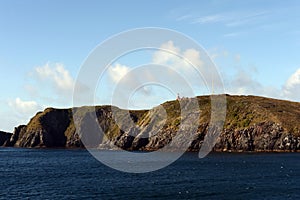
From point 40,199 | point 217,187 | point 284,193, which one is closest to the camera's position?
point 40,199

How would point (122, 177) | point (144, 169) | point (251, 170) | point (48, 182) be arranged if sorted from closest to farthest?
point (48, 182) → point (122, 177) → point (251, 170) → point (144, 169)

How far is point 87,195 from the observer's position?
281ft

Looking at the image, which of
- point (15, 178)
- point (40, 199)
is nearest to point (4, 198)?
point (40, 199)

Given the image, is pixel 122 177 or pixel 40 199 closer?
pixel 40 199

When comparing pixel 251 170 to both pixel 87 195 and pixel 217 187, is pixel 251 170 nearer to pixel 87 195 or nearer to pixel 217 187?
pixel 217 187

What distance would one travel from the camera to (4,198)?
8362 cm

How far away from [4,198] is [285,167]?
332ft

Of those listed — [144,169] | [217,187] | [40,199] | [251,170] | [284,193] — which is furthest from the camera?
[144,169]

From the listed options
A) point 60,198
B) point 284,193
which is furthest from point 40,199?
point 284,193

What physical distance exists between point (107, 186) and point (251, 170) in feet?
190

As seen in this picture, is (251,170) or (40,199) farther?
(251,170)

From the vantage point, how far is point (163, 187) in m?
95.9

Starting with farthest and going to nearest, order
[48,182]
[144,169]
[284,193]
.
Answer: [144,169]
[48,182]
[284,193]

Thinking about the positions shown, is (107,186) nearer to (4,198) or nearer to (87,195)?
(87,195)
